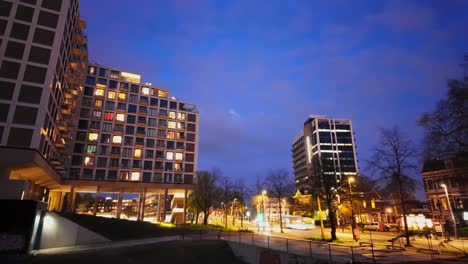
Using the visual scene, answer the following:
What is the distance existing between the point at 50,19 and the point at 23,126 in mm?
18275

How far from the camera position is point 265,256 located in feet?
80.3

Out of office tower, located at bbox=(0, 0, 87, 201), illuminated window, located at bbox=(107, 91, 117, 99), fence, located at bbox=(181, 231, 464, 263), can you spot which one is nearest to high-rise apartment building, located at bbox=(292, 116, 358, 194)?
illuminated window, located at bbox=(107, 91, 117, 99)

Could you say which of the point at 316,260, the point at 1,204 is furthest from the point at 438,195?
the point at 1,204

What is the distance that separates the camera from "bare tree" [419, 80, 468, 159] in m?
20.3

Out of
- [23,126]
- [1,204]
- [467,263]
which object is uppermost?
[23,126]

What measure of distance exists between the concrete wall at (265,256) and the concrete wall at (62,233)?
63.0ft

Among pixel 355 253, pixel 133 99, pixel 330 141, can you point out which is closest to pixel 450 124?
pixel 355 253

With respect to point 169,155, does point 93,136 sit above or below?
above

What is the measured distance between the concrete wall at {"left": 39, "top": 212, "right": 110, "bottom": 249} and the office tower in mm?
6205

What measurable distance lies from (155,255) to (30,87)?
32262mm

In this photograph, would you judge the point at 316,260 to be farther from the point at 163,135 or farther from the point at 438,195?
the point at 163,135

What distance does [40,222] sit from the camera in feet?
112

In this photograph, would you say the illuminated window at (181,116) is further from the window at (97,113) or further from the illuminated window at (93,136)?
the illuminated window at (93,136)

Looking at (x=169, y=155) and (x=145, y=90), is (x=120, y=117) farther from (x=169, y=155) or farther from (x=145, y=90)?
(x=169, y=155)
